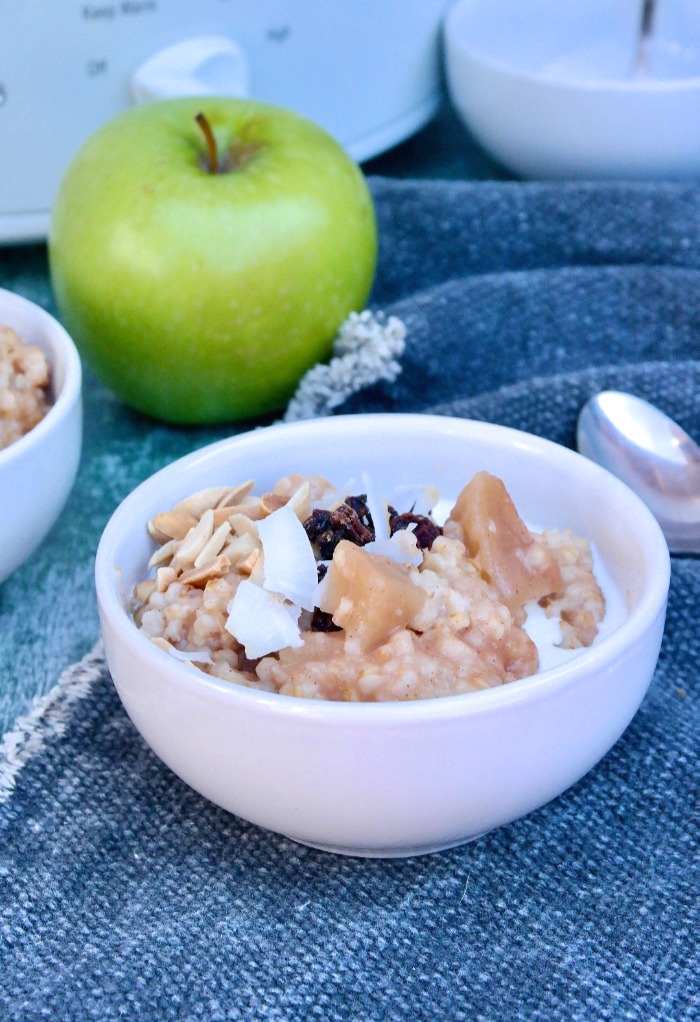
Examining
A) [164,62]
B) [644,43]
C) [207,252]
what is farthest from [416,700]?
[644,43]

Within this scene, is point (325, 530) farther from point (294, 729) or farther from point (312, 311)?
point (312, 311)

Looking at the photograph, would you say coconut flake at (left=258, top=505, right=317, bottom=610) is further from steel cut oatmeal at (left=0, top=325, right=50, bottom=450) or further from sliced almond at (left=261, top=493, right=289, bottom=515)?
steel cut oatmeal at (left=0, top=325, right=50, bottom=450)

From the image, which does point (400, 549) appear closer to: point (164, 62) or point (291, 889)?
point (291, 889)

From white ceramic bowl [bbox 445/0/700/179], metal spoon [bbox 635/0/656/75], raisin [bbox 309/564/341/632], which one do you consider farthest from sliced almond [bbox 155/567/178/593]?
metal spoon [bbox 635/0/656/75]

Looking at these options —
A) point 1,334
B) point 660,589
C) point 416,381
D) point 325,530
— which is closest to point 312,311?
point 416,381

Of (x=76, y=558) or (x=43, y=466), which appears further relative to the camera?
(x=76, y=558)

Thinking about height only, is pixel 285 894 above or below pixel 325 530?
below
